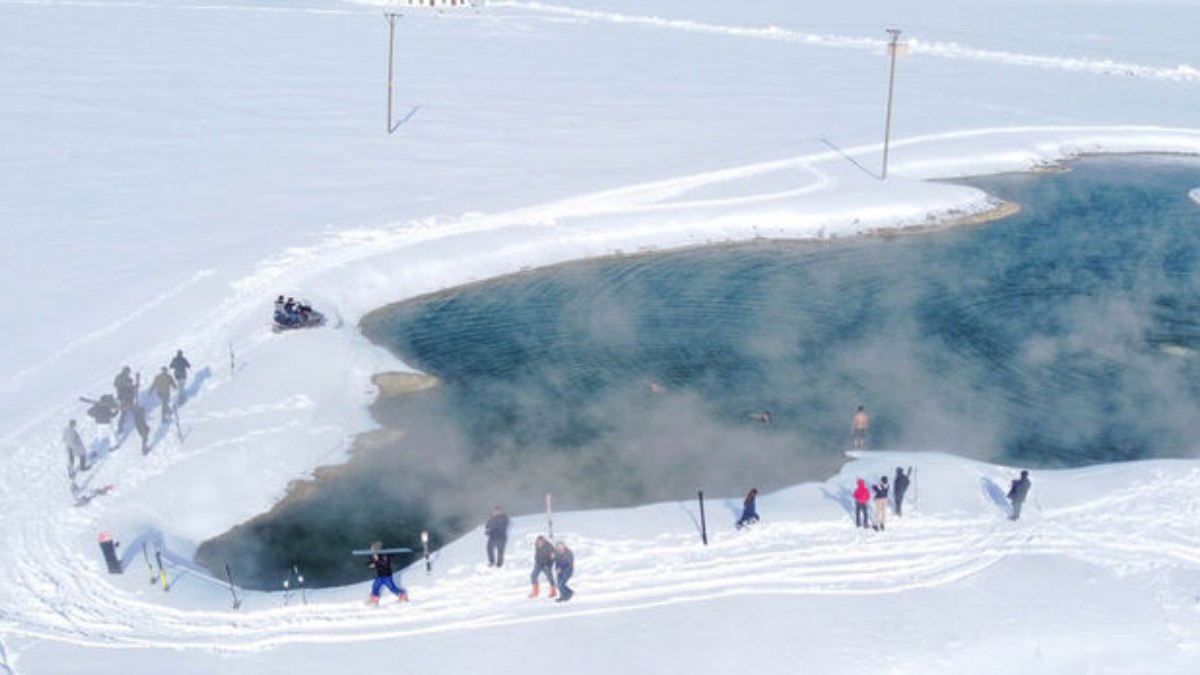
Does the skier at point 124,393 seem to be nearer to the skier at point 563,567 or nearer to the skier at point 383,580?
the skier at point 383,580

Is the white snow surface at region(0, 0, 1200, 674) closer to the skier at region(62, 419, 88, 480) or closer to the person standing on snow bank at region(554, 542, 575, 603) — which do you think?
the person standing on snow bank at region(554, 542, 575, 603)

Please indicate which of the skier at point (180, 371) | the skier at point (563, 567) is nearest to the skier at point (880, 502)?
the skier at point (563, 567)

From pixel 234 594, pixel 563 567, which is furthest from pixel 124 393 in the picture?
pixel 563 567

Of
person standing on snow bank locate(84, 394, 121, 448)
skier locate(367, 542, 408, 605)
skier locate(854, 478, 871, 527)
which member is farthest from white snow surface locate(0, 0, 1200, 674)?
person standing on snow bank locate(84, 394, 121, 448)

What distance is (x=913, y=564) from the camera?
2061 centimetres

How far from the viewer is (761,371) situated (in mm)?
30406

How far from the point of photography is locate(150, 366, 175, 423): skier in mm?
25781

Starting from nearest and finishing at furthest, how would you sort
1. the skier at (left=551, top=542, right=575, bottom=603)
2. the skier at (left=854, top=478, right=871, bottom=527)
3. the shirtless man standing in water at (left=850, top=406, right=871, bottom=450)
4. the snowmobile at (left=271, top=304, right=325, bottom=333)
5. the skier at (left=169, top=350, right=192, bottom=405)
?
the skier at (left=551, top=542, right=575, bottom=603)
the skier at (left=854, top=478, right=871, bottom=527)
the shirtless man standing in water at (left=850, top=406, right=871, bottom=450)
the skier at (left=169, top=350, right=192, bottom=405)
the snowmobile at (left=271, top=304, right=325, bottom=333)

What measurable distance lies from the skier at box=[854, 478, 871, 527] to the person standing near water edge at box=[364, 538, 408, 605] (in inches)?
369

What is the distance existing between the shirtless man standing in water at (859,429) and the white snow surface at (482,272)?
4.73 feet

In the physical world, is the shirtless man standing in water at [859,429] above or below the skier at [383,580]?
above

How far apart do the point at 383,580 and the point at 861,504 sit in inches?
386

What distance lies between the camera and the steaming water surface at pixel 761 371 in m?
24.8

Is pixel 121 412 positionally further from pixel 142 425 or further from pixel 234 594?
pixel 234 594
